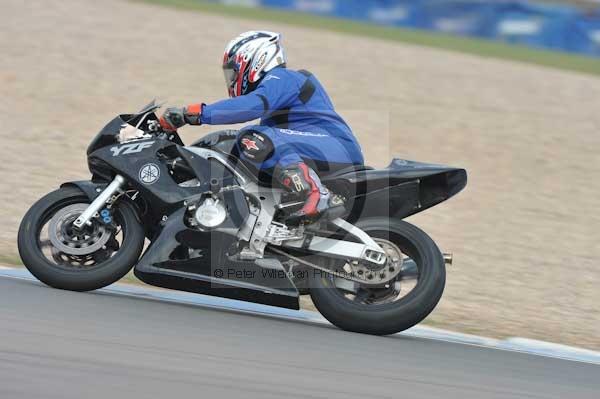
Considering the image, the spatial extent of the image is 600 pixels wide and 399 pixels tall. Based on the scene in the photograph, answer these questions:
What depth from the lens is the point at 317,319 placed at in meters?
6.12

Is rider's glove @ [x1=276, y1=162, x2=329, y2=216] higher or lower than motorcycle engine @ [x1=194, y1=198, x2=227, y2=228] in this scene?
higher

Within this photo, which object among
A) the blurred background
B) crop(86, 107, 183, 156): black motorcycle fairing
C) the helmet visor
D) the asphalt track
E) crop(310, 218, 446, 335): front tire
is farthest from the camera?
the blurred background

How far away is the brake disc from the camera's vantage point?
5.76 m

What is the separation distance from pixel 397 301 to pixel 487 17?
20172 millimetres

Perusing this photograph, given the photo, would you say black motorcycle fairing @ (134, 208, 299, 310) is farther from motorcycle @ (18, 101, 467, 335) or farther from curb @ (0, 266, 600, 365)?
curb @ (0, 266, 600, 365)

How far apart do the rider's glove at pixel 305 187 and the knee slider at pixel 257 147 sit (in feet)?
0.45

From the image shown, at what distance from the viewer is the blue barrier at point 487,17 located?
24109 millimetres

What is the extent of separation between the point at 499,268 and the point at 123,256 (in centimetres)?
358

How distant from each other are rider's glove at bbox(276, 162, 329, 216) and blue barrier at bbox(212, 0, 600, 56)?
1947cm

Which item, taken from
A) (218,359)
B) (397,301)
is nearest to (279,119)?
(397,301)

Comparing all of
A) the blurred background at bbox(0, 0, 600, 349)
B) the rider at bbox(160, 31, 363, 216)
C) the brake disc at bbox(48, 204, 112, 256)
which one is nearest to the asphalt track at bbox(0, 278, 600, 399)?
the brake disc at bbox(48, 204, 112, 256)

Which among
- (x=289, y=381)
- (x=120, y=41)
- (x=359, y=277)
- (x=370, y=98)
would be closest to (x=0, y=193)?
(x=359, y=277)

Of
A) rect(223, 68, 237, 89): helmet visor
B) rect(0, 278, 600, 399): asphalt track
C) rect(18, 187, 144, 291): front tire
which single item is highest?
rect(223, 68, 237, 89): helmet visor

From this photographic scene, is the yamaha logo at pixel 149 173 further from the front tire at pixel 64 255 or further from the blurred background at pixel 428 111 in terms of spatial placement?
the blurred background at pixel 428 111
